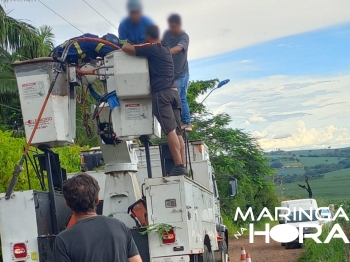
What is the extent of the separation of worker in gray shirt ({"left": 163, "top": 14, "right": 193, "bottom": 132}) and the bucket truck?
0.82m

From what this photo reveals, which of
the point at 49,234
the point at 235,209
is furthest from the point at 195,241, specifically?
the point at 235,209

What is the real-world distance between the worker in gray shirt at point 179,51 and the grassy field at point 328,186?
150 ft

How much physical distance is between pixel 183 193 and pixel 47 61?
2037mm

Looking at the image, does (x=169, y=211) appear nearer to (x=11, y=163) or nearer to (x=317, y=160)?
(x=11, y=163)

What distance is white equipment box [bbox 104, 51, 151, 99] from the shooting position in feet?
23.5

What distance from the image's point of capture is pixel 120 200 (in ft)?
25.5

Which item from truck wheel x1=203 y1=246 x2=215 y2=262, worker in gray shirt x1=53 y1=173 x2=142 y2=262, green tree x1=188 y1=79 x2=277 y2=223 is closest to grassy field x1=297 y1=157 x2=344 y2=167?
green tree x1=188 y1=79 x2=277 y2=223

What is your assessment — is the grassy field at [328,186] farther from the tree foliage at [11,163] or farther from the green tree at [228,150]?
the tree foliage at [11,163]

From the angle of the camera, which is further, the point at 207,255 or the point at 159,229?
the point at 207,255

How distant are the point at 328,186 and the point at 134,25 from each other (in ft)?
184

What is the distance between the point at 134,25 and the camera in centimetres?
741

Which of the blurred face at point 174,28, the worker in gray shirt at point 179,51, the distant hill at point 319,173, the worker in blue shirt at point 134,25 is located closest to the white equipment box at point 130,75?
the worker in blue shirt at point 134,25

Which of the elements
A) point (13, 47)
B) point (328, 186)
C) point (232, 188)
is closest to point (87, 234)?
point (232, 188)

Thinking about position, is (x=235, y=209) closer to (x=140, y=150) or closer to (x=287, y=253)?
(x=287, y=253)
